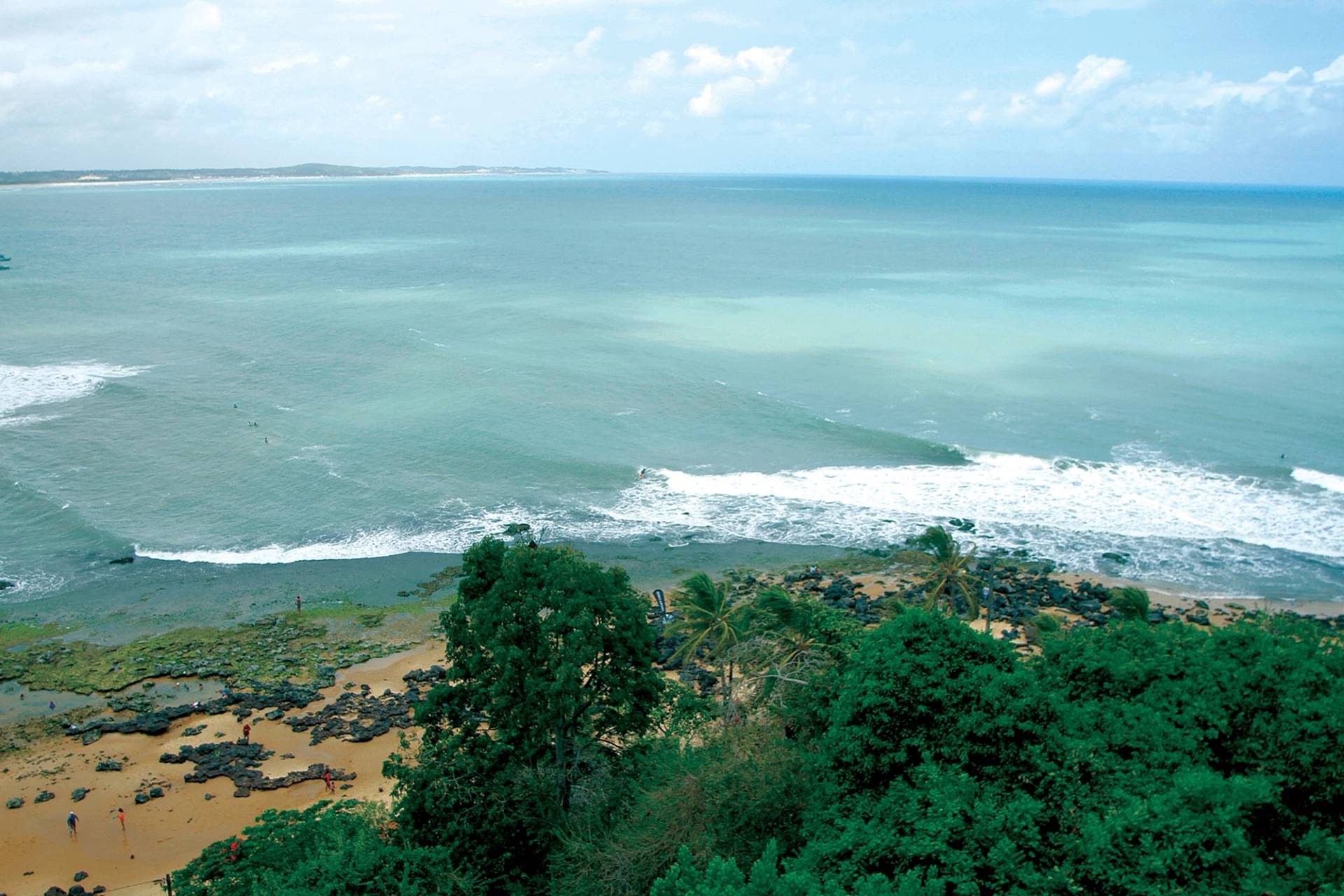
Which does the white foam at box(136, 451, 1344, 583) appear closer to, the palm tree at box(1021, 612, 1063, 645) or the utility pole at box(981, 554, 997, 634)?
the utility pole at box(981, 554, 997, 634)

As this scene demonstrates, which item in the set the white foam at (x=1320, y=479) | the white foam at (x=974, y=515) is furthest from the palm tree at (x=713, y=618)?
the white foam at (x=1320, y=479)

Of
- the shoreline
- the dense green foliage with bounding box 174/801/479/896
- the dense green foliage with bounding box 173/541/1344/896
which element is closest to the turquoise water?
the shoreline

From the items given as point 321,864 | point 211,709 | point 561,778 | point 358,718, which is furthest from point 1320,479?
point 211,709

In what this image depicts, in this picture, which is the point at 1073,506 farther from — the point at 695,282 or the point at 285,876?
the point at 695,282

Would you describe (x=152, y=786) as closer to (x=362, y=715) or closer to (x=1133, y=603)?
(x=362, y=715)

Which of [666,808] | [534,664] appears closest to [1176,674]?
[666,808]
